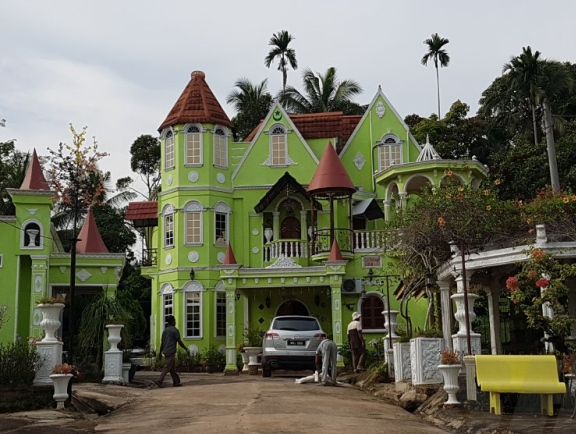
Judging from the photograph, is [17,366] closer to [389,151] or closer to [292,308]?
[292,308]

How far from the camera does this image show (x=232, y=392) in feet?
54.8

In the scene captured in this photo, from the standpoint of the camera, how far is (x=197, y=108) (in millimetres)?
32375

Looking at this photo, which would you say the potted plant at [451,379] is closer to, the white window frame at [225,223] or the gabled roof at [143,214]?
the white window frame at [225,223]

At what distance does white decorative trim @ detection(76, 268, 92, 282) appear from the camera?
83.5 feet

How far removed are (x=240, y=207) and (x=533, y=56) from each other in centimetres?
1580

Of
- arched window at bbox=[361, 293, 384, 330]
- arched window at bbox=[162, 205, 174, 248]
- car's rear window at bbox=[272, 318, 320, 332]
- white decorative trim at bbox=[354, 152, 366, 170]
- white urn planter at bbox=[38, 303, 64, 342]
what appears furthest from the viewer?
white decorative trim at bbox=[354, 152, 366, 170]

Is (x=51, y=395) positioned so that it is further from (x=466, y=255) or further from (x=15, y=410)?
(x=466, y=255)

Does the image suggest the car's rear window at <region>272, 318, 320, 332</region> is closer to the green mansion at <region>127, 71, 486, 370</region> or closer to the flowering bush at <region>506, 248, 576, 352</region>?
the green mansion at <region>127, 71, 486, 370</region>

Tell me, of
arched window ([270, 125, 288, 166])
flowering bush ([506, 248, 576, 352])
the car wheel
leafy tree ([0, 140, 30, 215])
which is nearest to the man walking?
the car wheel

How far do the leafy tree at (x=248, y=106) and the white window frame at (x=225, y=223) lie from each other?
62.1 feet

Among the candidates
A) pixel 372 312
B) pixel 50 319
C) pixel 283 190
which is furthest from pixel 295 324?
pixel 283 190

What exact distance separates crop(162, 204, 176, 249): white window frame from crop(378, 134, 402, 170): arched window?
8558 millimetres

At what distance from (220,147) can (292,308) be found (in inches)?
272

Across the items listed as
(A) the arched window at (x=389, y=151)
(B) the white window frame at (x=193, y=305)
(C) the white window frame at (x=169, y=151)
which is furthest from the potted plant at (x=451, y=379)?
(C) the white window frame at (x=169, y=151)
